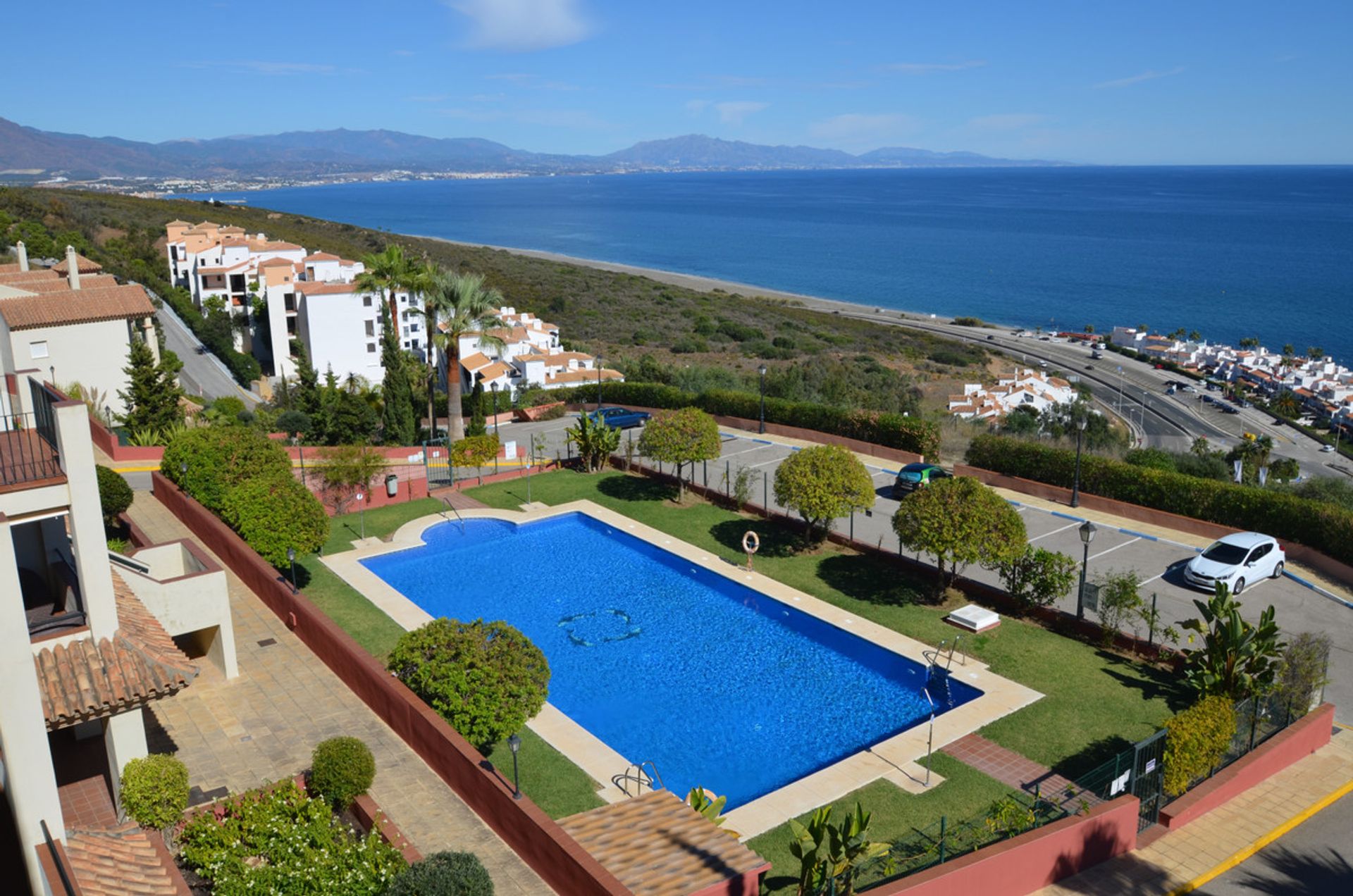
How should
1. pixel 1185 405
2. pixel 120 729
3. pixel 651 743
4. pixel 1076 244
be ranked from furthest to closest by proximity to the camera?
pixel 1076 244
pixel 1185 405
pixel 651 743
pixel 120 729

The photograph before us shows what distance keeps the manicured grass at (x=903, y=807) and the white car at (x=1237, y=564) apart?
10.5 meters

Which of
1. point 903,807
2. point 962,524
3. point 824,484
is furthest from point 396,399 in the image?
point 903,807

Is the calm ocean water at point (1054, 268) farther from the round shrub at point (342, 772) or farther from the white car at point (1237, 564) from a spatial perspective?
the round shrub at point (342, 772)

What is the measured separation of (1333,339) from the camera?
9931cm

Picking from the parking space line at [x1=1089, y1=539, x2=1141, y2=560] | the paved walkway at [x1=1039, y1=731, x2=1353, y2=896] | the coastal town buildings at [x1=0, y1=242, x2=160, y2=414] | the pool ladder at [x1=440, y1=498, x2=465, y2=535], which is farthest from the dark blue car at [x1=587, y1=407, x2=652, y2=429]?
the paved walkway at [x1=1039, y1=731, x2=1353, y2=896]

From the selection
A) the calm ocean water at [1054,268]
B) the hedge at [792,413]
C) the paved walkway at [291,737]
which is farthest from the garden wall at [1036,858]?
the calm ocean water at [1054,268]

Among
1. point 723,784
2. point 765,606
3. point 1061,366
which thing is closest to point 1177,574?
point 765,606

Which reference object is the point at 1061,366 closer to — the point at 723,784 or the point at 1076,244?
the point at 723,784

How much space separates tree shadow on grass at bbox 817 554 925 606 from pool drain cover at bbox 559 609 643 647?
5.07 meters

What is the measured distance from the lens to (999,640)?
66.6ft

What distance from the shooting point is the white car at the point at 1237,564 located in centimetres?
2236

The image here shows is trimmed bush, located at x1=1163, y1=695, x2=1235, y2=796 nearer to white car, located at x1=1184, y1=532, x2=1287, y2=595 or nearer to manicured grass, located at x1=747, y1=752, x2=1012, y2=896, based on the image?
manicured grass, located at x1=747, y1=752, x2=1012, y2=896

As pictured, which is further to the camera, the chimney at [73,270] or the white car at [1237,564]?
the chimney at [73,270]

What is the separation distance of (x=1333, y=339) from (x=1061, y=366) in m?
40.2
